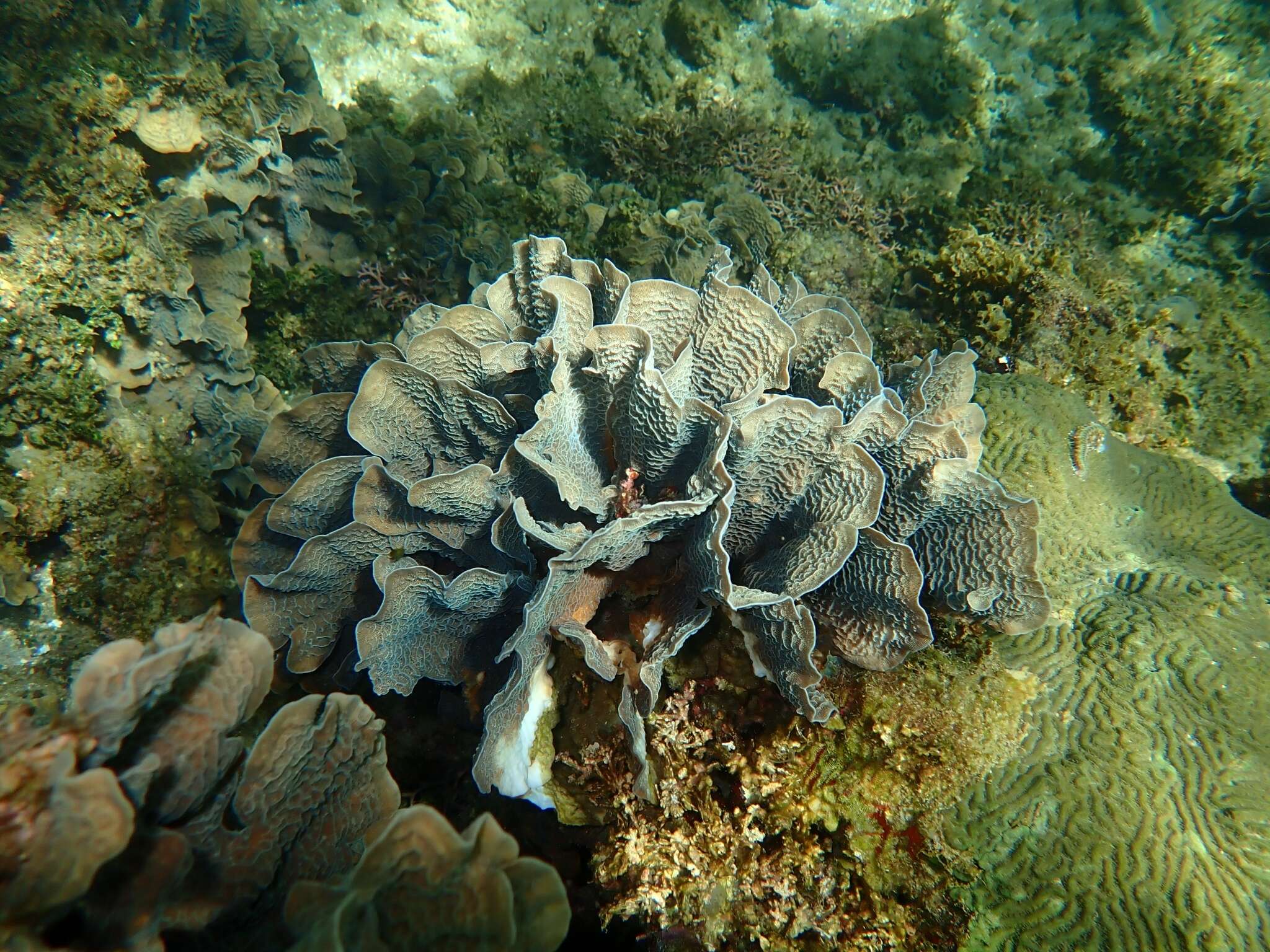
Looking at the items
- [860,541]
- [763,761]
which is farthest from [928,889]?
[860,541]

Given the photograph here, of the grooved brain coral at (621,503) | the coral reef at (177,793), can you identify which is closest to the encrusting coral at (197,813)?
the coral reef at (177,793)

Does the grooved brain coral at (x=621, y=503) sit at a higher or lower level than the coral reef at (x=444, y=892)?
higher

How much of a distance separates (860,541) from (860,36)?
31.5 ft

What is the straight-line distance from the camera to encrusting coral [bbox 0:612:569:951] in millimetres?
1340

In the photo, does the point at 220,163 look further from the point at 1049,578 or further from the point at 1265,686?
the point at 1265,686

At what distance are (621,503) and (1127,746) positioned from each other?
2.46m

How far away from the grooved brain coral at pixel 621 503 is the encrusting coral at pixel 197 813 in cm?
62

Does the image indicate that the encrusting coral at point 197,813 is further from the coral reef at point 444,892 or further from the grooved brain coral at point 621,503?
the grooved brain coral at point 621,503

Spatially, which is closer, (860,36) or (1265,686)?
(1265,686)

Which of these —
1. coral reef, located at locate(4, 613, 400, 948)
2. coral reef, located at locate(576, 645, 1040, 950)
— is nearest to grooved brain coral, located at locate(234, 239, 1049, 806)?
coral reef, located at locate(576, 645, 1040, 950)

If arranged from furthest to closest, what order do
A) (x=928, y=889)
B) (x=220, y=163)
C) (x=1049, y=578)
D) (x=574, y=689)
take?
1. (x=220, y=163)
2. (x=1049, y=578)
3. (x=574, y=689)
4. (x=928, y=889)

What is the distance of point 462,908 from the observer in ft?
5.23

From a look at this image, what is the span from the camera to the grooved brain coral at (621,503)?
7.50 feet

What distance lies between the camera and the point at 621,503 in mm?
2604
